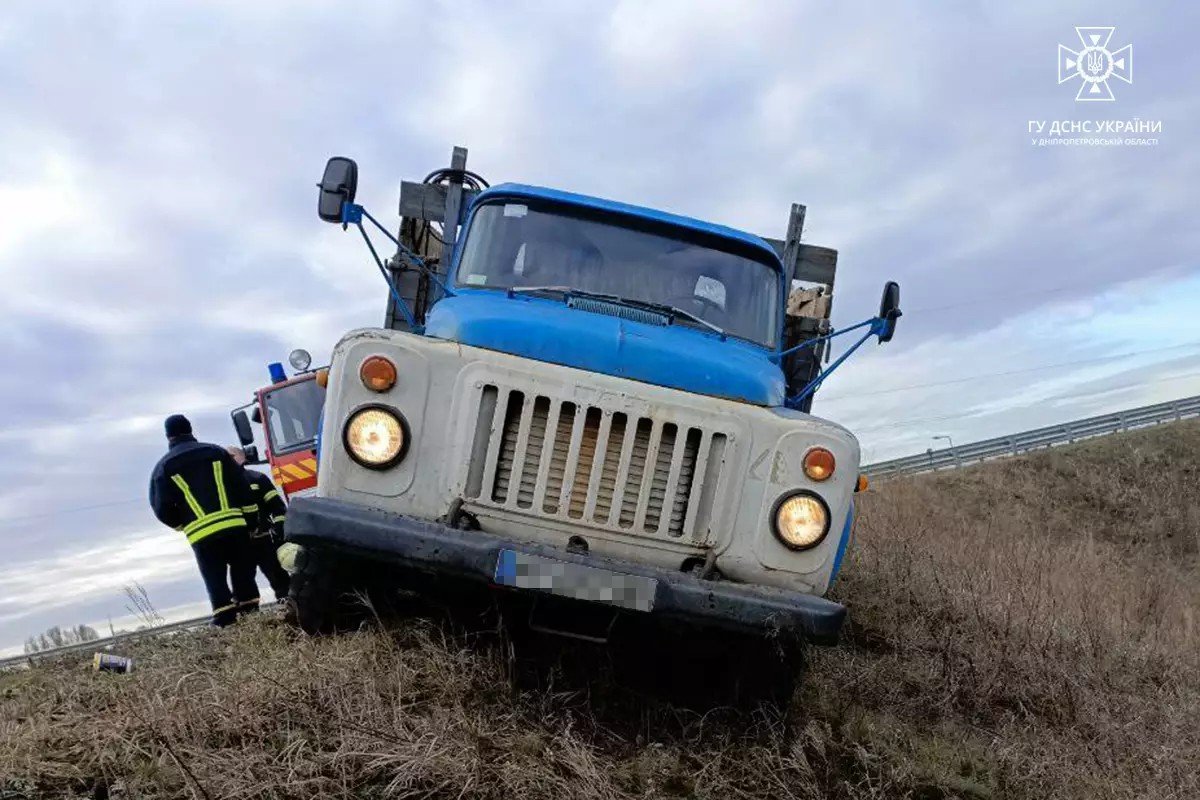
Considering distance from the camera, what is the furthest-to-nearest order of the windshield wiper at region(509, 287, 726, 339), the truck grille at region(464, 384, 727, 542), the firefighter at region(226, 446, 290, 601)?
the firefighter at region(226, 446, 290, 601) < the windshield wiper at region(509, 287, 726, 339) < the truck grille at region(464, 384, 727, 542)

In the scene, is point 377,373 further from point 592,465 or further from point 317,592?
point 317,592

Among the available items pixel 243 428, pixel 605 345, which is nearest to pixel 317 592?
pixel 605 345

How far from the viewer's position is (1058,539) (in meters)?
19.8

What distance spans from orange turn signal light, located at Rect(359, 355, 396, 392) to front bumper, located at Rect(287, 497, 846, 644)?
0.48 meters

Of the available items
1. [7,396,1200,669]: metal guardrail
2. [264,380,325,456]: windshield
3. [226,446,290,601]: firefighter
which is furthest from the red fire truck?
[7,396,1200,669]: metal guardrail

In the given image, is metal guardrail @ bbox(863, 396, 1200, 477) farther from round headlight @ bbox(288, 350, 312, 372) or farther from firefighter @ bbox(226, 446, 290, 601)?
firefighter @ bbox(226, 446, 290, 601)

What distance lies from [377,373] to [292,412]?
27.2ft

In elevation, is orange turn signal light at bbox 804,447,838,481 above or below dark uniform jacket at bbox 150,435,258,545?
above

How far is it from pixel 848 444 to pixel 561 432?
113cm

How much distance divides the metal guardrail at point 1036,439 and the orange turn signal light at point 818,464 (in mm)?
21051

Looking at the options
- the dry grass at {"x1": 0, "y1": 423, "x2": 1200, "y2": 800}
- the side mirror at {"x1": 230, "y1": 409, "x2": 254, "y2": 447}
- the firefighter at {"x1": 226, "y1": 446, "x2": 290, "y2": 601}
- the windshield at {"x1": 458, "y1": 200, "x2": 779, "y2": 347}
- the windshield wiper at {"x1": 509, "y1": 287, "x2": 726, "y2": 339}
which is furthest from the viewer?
the side mirror at {"x1": 230, "y1": 409, "x2": 254, "y2": 447}

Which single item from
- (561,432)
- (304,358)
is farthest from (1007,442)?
(561,432)

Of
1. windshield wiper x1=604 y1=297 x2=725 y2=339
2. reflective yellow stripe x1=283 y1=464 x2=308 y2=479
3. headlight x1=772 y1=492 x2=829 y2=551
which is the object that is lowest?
Answer: reflective yellow stripe x1=283 y1=464 x2=308 y2=479

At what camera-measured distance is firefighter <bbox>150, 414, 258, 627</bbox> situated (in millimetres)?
6691
